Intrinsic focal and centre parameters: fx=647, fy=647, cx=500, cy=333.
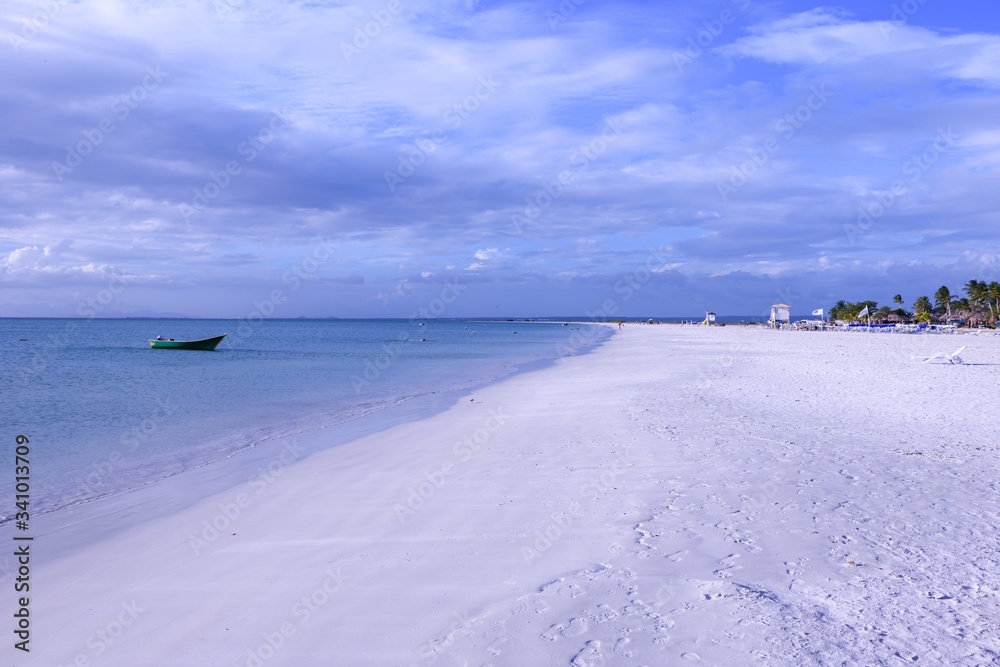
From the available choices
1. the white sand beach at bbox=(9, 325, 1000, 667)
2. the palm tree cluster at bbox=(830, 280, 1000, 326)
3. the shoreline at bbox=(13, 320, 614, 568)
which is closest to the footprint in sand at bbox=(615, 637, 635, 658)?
the white sand beach at bbox=(9, 325, 1000, 667)

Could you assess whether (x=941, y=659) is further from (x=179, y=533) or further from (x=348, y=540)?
(x=179, y=533)

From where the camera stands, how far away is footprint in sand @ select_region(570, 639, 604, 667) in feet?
13.4

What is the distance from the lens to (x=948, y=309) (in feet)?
347

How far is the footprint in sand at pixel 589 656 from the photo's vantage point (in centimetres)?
409

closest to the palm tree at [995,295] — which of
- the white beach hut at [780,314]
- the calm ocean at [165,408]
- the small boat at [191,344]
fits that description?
the white beach hut at [780,314]

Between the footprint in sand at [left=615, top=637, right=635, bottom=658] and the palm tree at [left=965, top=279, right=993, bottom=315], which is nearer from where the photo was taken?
the footprint in sand at [left=615, top=637, right=635, bottom=658]

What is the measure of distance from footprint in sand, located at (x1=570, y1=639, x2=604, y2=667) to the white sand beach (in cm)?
2

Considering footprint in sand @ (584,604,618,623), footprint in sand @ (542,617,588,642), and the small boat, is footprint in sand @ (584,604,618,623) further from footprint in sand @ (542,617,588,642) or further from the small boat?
the small boat

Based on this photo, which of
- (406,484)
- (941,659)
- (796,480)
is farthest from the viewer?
(406,484)

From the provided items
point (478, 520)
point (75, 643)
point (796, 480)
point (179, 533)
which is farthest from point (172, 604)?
point (796, 480)

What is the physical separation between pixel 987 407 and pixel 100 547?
16.2 m

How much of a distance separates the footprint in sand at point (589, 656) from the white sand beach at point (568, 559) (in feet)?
0.05

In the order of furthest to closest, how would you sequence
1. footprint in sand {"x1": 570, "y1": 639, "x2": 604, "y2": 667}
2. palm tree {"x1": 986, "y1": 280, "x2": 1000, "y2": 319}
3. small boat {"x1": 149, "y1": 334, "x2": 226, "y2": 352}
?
palm tree {"x1": 986, "y1": 280, "x2": 1000, "y2": 319} < small boat {"x1": 149, "y1": 334, "x2": 226, "y2": 352} < footprint in sand {"x1": 570, "y1": 639, "x2": 604, "y2": 667}

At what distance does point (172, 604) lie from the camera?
17.8 ft
